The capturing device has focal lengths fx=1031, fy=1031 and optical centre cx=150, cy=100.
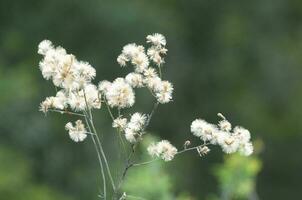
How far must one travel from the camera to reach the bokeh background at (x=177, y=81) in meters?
19.4

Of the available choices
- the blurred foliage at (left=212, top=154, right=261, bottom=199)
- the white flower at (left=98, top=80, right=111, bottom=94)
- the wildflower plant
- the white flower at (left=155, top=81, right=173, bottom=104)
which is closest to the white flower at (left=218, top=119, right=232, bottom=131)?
the wildflower plant

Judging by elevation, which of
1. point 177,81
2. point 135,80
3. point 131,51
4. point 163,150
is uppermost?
point 177,81

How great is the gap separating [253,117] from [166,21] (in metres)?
4.03

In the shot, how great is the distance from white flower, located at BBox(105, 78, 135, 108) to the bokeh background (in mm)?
13463

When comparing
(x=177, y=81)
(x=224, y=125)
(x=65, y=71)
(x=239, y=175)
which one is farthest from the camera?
(x=177, y=81)

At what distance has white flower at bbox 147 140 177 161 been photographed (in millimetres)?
3507

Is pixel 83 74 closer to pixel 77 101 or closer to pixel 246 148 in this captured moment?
pixel 77 101

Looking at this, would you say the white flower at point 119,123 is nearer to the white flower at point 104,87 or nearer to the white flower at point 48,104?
the white flower at point 104,87

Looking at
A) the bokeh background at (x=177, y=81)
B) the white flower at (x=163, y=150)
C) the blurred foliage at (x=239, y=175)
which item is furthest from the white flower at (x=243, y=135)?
the bokeh background at (x=177, y=81)

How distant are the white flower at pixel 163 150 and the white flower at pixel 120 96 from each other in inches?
6.9

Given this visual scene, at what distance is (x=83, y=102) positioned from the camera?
361cm

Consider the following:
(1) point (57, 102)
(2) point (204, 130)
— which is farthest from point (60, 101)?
(2) point (204, 130)

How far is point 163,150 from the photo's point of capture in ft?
11.6

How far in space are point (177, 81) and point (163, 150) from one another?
2044 centimetres
